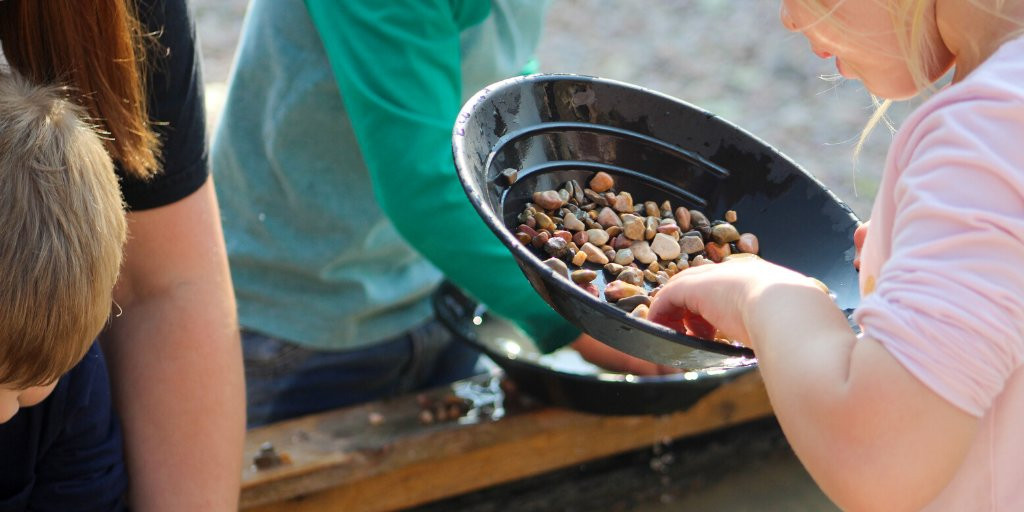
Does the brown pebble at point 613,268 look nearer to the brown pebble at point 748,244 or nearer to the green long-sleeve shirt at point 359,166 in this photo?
the brown pebble at point 748,244

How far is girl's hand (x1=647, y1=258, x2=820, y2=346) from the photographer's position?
897 millimetres

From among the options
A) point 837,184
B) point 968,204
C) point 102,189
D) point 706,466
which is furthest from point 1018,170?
point 837,184

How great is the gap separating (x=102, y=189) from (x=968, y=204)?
2.46ft

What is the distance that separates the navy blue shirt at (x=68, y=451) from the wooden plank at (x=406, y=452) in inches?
14.4

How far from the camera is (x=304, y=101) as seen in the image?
1774mm

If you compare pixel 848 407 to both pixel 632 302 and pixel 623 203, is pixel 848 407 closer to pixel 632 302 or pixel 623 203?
pixel 632 302

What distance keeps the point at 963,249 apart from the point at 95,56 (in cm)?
89

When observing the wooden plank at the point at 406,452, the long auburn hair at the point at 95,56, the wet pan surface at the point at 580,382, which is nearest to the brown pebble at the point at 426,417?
the wooden plank at the point at 406,452

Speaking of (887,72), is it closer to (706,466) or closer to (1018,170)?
(1018,170)

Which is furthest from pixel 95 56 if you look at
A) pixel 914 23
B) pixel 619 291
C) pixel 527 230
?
pixel 914 23

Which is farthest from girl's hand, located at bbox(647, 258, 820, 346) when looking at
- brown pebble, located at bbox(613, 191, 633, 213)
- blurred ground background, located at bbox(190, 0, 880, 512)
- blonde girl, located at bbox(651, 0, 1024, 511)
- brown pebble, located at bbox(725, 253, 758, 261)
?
blurred ground background, located at bbox(190, 0, 880, 512)

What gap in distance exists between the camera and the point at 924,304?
728 millimetres

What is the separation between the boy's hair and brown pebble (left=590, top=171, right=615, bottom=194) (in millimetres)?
481

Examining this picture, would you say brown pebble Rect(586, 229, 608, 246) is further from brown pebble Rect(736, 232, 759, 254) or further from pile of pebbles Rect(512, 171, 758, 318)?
brown pebble Rect(736, 232, 759, 254)
